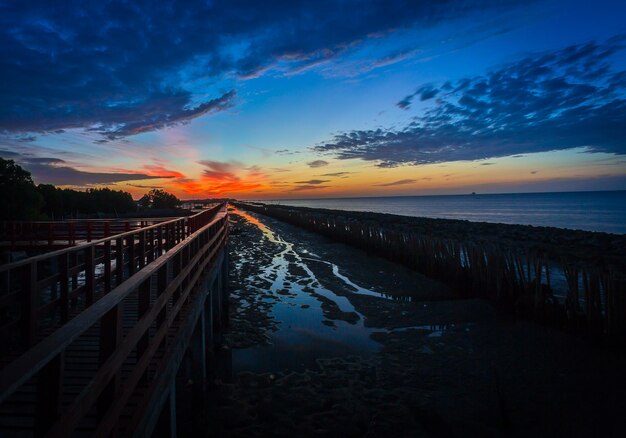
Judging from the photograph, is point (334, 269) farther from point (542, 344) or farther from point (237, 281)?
point (542, 344)

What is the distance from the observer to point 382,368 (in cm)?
698

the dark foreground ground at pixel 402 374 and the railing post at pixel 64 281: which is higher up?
the railing post at pixel 64 281

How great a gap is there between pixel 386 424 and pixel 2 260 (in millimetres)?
17011

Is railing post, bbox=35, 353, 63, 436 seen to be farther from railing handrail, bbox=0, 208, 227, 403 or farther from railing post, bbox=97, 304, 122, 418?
railing post, bbox=97, 304, 122, 418

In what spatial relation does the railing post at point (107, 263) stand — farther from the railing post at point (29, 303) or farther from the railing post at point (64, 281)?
the railing post at point (29, 303)

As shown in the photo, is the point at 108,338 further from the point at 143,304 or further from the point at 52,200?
the point at 52,200

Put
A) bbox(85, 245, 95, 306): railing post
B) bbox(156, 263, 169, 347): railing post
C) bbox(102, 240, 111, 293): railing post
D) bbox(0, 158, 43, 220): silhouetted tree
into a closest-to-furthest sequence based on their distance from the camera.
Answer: bbox(156, 263, 169, 347): railing post → bbox(85, 245, 95, 306): railing post → bbox(102, 240, 111, 293): railing post → bbox(0, 158, 43, 220): silhouetted tree

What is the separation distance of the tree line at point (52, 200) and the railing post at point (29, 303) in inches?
1049

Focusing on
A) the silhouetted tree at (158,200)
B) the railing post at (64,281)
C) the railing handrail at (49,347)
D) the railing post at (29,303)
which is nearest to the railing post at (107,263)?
the railing post at (64,281)

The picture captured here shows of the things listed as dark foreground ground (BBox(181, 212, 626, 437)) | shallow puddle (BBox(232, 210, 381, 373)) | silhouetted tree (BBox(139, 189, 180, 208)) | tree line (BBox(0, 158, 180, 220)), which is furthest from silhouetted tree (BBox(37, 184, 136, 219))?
dark foreground ground (BBox(181, 212, 626, 437))

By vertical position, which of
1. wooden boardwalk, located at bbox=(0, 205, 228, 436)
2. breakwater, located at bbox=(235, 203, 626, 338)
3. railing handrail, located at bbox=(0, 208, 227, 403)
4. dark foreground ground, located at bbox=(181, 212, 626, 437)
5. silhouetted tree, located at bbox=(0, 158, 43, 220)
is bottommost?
dark foreground ground, located at bbox=(181, 212, 626, 437)

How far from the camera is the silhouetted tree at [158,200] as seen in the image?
3287 inches

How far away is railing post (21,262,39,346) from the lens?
3.27 metres

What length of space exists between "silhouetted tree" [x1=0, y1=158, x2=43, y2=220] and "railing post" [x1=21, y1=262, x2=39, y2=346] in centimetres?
2663
